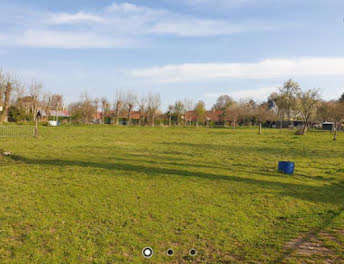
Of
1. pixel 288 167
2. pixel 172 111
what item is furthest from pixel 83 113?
pixel 288 167

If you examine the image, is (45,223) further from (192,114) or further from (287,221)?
(192,114)

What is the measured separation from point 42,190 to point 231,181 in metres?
6.37

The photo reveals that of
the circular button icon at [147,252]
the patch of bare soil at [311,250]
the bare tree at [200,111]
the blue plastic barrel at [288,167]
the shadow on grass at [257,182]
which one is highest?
the bare tree at [200,111]

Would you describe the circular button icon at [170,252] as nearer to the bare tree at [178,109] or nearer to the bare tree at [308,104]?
the bare tree at [308,104]

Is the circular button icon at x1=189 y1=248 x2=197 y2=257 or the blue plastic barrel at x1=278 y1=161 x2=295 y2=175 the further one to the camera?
the blue plastic barrel at x1=278 y1=161 x2=295 y2=175

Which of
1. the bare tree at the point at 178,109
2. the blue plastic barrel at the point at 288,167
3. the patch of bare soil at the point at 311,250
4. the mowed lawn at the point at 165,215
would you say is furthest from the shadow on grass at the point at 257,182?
the bare tree at the point at 178,109

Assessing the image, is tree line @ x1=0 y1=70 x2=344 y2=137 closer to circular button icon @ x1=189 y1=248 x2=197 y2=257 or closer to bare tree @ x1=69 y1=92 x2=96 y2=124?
bare tree @ x1=69 y1=92 x2=96 y2=124

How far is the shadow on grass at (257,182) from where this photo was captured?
337 inches

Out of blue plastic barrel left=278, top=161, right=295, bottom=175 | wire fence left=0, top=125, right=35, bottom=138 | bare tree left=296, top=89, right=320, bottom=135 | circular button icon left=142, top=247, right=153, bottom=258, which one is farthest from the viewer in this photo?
bare tree left=296, top=89, right=320, bottom=135

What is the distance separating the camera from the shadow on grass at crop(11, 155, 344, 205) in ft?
28.1

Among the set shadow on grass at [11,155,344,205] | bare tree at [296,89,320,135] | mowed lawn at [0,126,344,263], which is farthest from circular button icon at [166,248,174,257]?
bare tree at [296,89,320,135]

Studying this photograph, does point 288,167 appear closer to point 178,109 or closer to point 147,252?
point 147,252

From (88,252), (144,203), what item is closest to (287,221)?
(144,203)

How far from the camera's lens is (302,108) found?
43.7m
